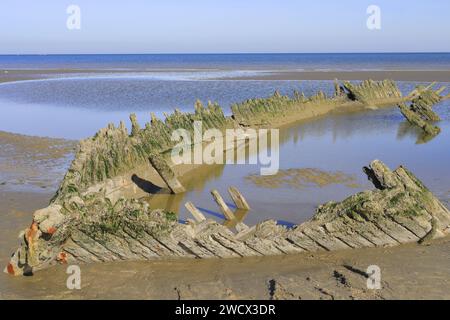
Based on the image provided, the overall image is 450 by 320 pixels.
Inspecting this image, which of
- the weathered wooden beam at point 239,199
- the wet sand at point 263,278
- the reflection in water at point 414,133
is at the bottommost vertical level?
the wet sand at point 263,278

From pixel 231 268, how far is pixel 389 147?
10659 millimetres

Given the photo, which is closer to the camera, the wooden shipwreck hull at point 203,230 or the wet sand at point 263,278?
the wet sand at point 263,278

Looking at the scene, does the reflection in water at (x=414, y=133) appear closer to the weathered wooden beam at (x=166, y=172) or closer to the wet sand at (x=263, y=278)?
the weathered wooden beam at (x=166, y=172)

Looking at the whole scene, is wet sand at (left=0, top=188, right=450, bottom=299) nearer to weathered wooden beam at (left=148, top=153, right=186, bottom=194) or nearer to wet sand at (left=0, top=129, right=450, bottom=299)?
wet sand at (left=0, top=129, right=450, bottom=299)

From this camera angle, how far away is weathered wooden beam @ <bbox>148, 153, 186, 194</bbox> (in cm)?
1072

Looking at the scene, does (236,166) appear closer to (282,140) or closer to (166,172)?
(166,172)

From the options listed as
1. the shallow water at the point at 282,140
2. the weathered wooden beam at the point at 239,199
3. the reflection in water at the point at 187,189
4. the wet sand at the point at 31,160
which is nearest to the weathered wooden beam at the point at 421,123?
the shallow water at the point at 282,140

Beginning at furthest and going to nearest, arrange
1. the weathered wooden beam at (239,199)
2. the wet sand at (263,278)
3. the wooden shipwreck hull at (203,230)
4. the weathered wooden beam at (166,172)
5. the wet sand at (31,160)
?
the wet sand at (31,160) < the weathered wooden beam at (166,172) < the weathered wooden beam at (239,199) < the wooden shipwreck hull at (203,230) < the wet sand at (263,278)

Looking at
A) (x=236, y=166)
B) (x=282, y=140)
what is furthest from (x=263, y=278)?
(x=282, y=140)

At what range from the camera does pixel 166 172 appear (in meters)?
11.0

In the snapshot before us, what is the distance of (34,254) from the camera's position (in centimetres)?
654

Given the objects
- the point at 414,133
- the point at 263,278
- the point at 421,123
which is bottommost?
the point at 263,278

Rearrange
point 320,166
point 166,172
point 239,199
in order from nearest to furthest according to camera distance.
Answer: point 239,199 → point 166,172 → point 320,166

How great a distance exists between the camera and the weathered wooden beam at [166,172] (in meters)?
10.7
